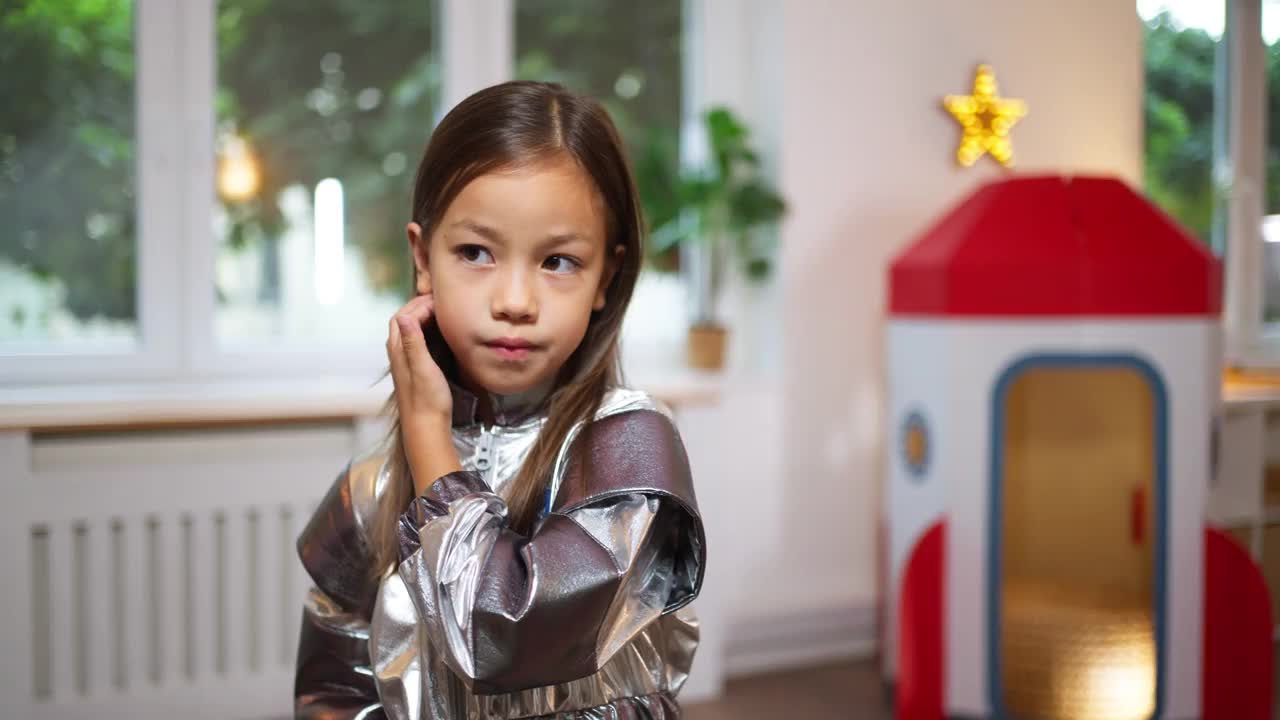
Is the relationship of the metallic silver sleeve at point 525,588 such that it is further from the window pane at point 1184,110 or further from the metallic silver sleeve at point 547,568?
the window pane at point 1184,110

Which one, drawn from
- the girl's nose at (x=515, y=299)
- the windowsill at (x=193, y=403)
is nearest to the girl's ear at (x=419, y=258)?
the girl's nose at (x=515, y=299)

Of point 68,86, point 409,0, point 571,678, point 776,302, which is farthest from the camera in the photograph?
point 776,302

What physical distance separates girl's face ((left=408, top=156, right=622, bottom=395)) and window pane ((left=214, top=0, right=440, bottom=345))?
1844 millimetres

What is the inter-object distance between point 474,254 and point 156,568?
173cm

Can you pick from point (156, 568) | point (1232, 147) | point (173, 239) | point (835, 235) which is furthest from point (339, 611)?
point (1232, 147)

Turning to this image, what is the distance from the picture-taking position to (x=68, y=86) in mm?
2412

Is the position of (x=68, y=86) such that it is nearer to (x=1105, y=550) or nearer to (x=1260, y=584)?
(x=1105, y=550)

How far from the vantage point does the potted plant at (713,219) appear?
271 centimetres

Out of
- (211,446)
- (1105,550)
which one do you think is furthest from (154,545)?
(1105,550)

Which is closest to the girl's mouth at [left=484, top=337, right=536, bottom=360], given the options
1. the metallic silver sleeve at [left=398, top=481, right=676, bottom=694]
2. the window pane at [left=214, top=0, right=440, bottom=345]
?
the metallic silver sleeve at [left=398, top=481, right=676, bottom=694]

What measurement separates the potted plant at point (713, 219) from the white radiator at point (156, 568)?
0.94 m

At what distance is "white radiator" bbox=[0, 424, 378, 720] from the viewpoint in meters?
2.11

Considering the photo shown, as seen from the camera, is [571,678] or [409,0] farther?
[409,0]

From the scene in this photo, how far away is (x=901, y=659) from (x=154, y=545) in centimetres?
157
